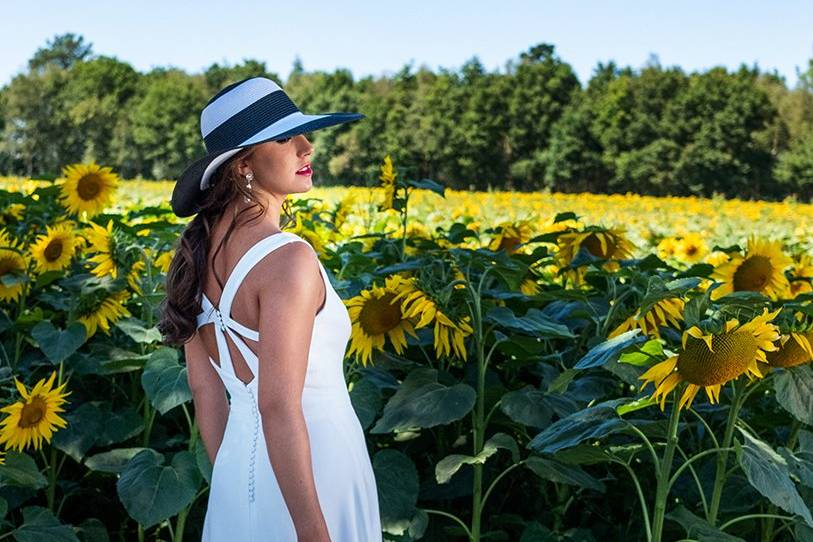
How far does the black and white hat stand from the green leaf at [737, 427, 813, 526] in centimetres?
103

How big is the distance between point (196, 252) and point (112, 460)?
1.35 metres

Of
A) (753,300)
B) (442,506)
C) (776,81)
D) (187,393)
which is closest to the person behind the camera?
(753,300)

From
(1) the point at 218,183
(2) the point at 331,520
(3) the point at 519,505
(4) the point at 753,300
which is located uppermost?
(1) the point at 218,183

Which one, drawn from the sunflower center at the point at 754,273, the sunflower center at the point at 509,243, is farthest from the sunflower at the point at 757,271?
the sunflower center at the point at 509,243

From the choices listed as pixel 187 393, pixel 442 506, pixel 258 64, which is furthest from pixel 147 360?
pixel 258 64

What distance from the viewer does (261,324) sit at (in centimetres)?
179

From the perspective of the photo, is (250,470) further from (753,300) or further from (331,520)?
(753,300)

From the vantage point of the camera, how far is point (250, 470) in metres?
1.94

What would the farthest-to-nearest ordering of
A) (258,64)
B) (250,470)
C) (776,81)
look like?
(258,64)
(776,81)
(250,470)

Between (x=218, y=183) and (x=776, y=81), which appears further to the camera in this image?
(x=776, y=81)

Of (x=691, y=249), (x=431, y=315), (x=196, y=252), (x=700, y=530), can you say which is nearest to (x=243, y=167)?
(x=196, y=252)

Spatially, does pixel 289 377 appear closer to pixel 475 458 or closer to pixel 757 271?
pixel 475 458

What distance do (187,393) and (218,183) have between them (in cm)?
102

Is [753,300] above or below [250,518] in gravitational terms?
above
